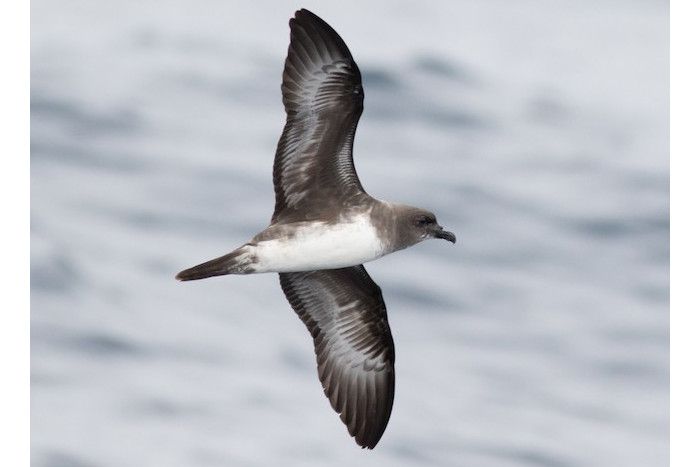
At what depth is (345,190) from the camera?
46.7ft

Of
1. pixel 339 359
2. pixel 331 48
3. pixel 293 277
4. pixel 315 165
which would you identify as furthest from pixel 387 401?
pixel 331 48

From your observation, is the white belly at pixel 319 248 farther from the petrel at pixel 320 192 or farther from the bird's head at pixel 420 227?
the bird's head at pixel 420 227

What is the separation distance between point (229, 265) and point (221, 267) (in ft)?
0.25

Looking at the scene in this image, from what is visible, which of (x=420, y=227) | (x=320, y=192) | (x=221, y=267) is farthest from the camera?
(x=420, y=227)

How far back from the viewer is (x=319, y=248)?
46.1 feet

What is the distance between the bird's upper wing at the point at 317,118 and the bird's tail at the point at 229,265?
56cm

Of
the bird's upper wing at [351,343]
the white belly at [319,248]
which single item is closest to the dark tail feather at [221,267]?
the white belly at [319,248]

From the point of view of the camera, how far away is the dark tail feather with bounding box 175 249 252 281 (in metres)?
13.7

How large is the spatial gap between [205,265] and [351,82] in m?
2.12

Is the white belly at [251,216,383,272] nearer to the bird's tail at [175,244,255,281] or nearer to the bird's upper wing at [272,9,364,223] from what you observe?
the bird's tail at [175,244,255,281]

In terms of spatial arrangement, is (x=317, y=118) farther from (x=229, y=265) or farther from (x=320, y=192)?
(x=229, y=265)

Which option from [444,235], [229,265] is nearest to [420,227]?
[444,235]

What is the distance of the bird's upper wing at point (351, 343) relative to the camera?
15.2m

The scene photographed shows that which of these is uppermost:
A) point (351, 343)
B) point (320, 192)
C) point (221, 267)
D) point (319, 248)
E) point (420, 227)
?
point (320, 192)
